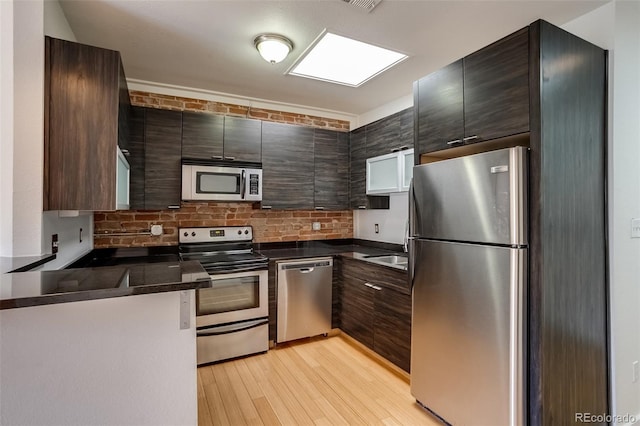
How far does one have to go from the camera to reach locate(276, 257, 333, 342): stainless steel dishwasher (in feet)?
10.2

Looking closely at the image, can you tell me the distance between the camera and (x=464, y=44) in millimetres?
2348

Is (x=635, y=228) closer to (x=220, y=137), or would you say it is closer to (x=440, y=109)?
(x=440, y=109)

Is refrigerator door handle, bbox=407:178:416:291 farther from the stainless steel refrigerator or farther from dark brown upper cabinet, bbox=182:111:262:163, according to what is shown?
dark brown upper cabinet, bbox=182:111:262:163

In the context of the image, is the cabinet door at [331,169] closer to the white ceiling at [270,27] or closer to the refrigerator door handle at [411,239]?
the white ceiling at [270,27]

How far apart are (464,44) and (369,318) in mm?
2315

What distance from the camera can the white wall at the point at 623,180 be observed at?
72.2 inches

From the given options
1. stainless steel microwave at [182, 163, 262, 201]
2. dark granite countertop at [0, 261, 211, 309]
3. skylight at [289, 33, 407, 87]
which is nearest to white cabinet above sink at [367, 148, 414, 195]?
skylight at [289, 33, 407, 87]

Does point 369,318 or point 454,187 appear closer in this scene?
point 454,187

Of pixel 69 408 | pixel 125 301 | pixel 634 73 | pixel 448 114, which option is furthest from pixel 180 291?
pixel 634 73

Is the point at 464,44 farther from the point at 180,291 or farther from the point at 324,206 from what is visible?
the point at 180,291

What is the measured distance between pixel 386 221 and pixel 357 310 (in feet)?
3.54

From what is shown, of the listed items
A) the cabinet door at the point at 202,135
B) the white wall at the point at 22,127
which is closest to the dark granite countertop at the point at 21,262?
the white wall at the point at 22,127

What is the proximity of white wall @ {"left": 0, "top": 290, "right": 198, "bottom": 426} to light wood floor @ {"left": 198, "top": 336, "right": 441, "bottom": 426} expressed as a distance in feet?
2.71

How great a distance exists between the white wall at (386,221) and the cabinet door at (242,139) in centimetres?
149
